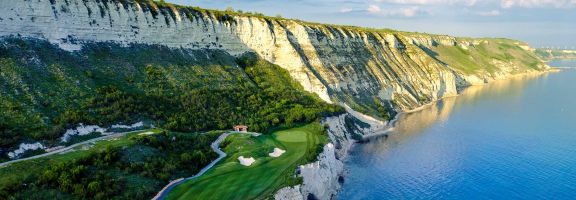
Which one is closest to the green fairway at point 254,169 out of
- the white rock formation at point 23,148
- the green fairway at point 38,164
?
the green fairway at point 38,164

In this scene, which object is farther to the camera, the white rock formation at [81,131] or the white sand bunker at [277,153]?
the white sand bunker at [277,153]

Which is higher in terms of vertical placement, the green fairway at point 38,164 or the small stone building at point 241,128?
the green fairway at point 38,164

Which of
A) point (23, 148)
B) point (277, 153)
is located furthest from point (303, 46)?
point (23, 148)

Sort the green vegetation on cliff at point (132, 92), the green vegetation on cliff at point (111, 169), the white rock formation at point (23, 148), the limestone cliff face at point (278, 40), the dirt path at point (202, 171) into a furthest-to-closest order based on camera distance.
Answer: the limestone cliff face at point (278, 40), the green vegetation on cliff at point (132, 92), the white rock formation at point (23, 148), the dirt path at point (202, 171), the green vegetation on cliff at point (111, 169)

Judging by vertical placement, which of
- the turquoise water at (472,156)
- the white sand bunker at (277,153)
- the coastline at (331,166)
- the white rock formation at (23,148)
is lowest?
the turquoise water at (472,156)

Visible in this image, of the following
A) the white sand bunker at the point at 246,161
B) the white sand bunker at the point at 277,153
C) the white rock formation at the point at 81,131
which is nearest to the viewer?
the white sand bunker at the point at 246,161

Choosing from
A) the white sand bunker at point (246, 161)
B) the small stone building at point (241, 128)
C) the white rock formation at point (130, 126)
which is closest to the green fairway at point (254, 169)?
the white sand bunker at point (246, 161)

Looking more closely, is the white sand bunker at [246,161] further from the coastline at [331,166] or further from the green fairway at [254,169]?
the coastline at [331,166]

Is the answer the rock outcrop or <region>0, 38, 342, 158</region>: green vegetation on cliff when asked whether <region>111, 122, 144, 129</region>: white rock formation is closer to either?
<region>0, 38, 342, 158</region>: green vegetation on cliff
